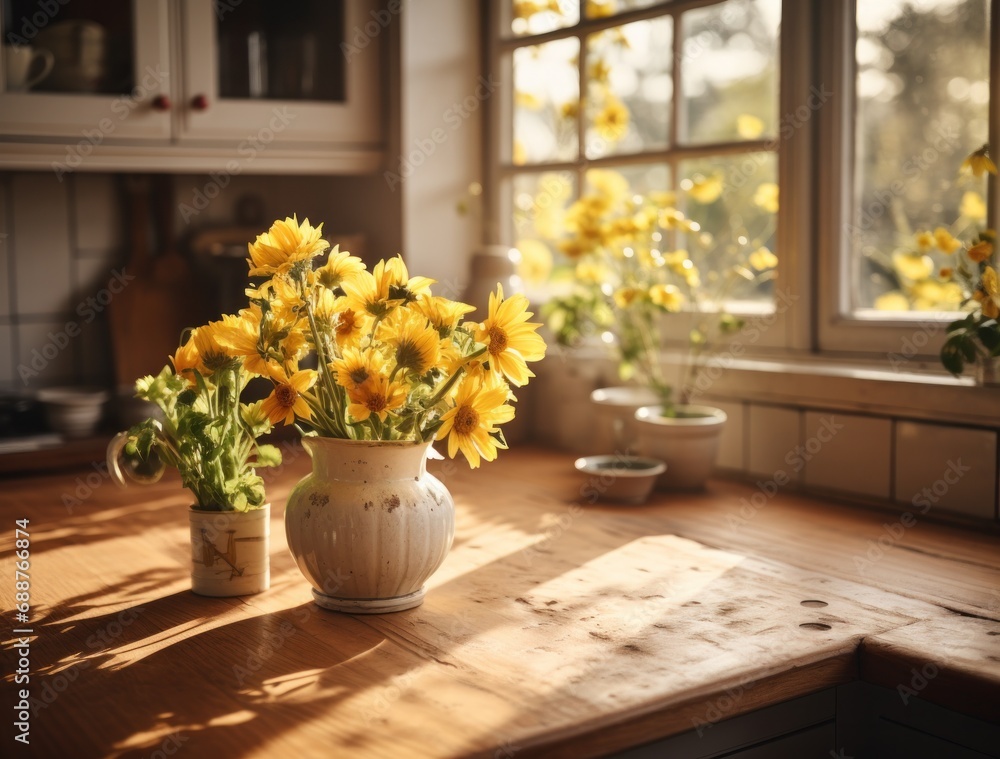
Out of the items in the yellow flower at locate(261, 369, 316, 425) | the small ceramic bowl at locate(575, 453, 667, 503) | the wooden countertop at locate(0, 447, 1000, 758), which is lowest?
the wooden countertop at locate(0, 447, 1000, 758)

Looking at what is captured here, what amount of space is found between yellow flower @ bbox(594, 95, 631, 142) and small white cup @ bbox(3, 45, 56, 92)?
3.25 feet

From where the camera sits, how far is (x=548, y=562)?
1336mm

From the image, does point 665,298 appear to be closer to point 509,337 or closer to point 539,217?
point 539,217

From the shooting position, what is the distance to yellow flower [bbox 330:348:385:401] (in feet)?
3.40

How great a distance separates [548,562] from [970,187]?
2.82ft

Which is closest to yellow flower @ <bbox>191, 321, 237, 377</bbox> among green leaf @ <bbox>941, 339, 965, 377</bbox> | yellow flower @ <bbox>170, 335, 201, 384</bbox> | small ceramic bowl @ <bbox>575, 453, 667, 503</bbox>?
yellow flower @ <bbox>170, 335, 201, 384</bbox>

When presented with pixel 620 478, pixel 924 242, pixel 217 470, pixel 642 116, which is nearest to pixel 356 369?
pixel 217 470

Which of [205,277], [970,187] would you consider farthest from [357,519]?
[205,277]

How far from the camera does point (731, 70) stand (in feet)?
6.34

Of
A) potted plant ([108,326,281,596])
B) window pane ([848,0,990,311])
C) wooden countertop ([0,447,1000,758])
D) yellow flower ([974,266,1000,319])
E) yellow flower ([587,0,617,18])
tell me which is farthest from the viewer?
yellow flower ([587,0,617,18])

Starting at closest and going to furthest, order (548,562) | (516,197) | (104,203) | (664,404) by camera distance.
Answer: (548,562) → (664,404) → (104,203) → (516,197)

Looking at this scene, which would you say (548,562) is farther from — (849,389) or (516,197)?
(516,197)

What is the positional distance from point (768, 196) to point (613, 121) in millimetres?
380

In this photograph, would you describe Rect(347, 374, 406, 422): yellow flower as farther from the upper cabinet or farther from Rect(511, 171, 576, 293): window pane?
Rect(511, 171, 576, 293): window pane
